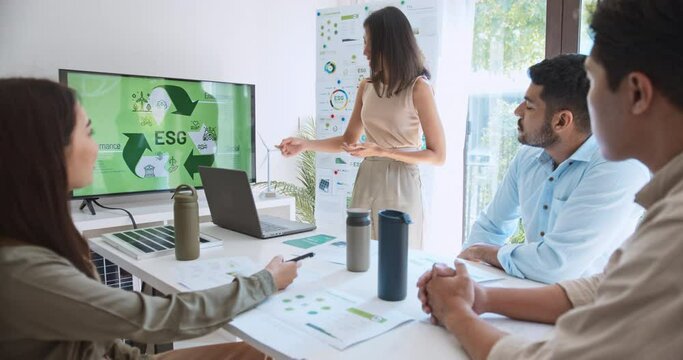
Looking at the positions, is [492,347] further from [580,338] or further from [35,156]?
[35,156]

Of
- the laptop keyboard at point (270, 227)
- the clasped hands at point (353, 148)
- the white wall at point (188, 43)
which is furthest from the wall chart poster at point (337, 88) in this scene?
the laptop keyboard at point (270, 227)

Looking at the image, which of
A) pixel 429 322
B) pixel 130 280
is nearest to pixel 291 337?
pixel 429 322

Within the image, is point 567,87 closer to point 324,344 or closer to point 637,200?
point 637,200

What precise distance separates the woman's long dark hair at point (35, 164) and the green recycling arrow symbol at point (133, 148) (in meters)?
2.10

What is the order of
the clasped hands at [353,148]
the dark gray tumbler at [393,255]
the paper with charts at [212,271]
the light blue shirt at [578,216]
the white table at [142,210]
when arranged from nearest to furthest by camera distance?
1. the dark gray tumbler at [393,255]
2. the paper with charts at [212,271]
3. the light blue shirt at [578,216]
4. the clasped hands at [353,148]
5. the white table at [142,210]

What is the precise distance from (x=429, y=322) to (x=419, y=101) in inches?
56.6

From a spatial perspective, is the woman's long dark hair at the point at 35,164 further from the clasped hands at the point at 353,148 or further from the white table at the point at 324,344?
the clasped hands at the point at 353,148

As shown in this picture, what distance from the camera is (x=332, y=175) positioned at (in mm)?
3762

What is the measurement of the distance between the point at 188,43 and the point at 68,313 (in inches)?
113

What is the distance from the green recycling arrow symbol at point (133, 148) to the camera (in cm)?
288

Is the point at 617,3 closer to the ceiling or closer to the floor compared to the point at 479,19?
closer to the floor

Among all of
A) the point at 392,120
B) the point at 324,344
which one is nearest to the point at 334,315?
the point at 324,344

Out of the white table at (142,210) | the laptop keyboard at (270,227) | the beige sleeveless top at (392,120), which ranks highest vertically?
the beige sleeveless top at (392,120)

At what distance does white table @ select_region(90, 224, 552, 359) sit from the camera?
875mm
